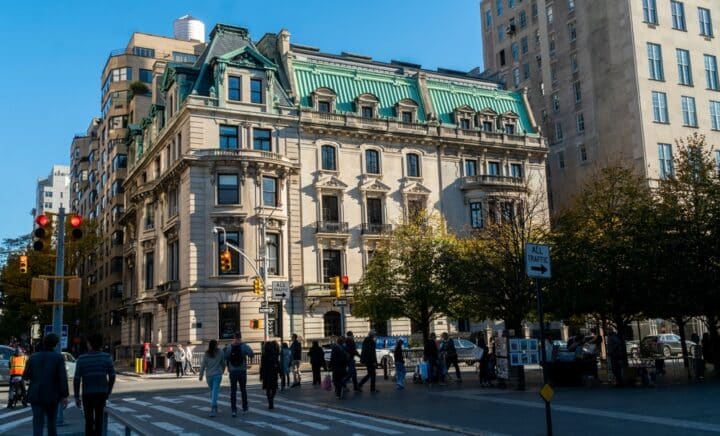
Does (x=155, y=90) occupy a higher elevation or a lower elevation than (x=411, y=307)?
higher

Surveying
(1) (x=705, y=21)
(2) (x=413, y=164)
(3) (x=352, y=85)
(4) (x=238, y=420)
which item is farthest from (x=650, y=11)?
(4) (x=238, y=420)

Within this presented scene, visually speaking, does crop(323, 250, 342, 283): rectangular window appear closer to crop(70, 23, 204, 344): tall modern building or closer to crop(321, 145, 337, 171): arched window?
crop(321, 145, 337, 171): arched window

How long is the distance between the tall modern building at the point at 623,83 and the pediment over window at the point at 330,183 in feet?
72.8

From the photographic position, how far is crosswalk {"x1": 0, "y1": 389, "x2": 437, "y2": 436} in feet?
46.9

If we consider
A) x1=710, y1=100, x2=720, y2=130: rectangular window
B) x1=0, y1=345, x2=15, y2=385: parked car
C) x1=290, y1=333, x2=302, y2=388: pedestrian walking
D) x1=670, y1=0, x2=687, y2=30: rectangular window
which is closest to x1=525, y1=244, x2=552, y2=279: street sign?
x1=290, y1=333, x2=302, y2=388: pedestrian walking

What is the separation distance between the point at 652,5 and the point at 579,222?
1671 inches

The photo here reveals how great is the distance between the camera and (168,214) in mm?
48938

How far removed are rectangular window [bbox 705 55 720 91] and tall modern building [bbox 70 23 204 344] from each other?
45571mm

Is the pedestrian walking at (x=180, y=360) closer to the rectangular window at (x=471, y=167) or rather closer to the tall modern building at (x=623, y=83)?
the rectangular window at (x=471, y=167)

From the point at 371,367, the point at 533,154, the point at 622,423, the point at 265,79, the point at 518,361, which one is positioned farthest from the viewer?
the point at 533,154

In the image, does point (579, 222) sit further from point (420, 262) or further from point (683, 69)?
point (683, 69)

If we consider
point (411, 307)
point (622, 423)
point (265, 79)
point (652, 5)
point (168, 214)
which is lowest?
point (622, 423)

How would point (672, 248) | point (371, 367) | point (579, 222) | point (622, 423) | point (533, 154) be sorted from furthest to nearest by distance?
1. point (533, 154)
2. point (579, 222)
3. point (672, 248)
4. point (371, 367)
5. point (622, 423)

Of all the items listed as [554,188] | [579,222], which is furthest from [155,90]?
[579,222]
